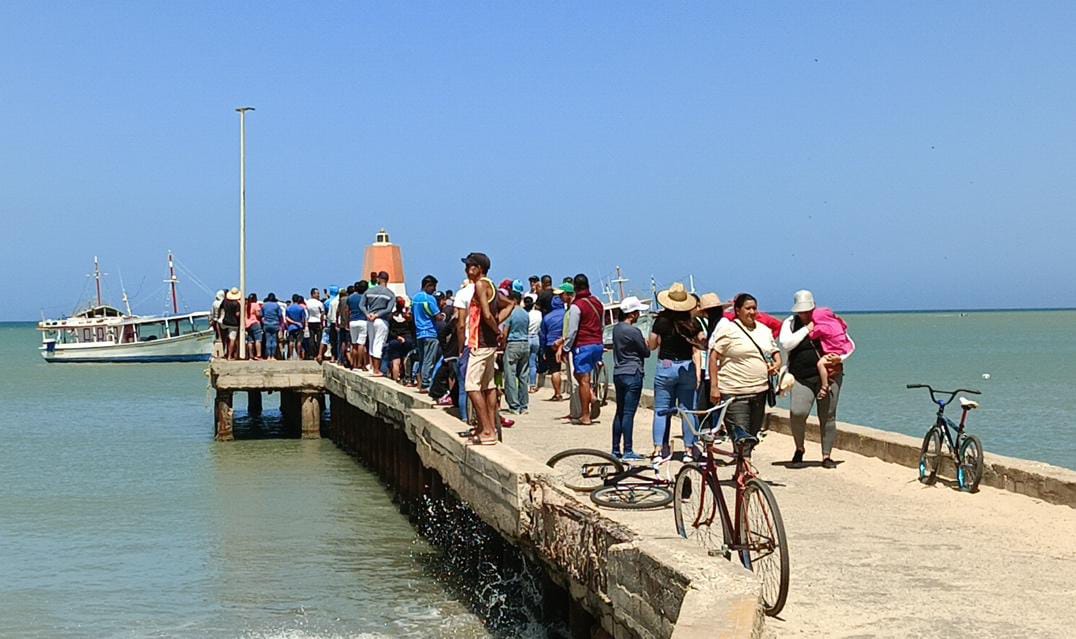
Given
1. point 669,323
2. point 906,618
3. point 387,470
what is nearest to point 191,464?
point 387,470

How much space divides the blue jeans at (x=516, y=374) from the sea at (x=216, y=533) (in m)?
2.25

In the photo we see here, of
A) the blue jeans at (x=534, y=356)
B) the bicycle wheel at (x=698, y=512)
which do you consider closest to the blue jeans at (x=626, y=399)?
the bicycle wheel at (x=698, y=512)

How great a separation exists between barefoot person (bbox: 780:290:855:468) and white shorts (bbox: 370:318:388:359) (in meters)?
10.5

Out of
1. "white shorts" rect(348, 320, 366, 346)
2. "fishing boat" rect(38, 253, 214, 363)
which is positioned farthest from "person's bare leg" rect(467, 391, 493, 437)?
"fishing boat" rect(38, 253, 214, 363)

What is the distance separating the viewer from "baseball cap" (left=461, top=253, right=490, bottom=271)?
11.2m

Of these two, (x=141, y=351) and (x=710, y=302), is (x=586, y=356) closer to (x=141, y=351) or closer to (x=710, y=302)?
(x=710, y=302)

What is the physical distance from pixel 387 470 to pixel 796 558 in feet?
39.9

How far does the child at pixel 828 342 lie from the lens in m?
11.5

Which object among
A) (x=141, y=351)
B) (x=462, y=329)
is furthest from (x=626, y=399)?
(x=141, y=351)

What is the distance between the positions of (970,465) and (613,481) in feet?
11.0

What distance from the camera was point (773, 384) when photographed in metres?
11.5

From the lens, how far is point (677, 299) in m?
11.2

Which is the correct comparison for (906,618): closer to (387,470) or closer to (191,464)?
(387,470)

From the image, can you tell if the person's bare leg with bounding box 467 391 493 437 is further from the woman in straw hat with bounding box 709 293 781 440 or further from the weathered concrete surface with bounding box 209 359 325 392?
the weathered concrete surface with bounding box 209 359 325 392
